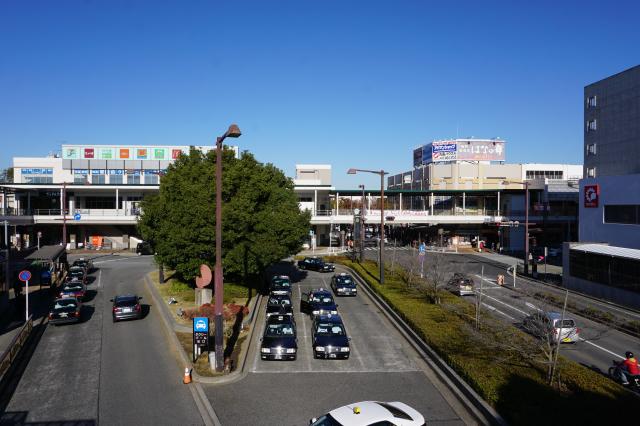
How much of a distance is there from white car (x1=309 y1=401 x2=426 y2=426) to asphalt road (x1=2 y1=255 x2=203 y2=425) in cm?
546

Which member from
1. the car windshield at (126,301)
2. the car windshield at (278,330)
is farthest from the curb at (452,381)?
the car windshield at (126,301)

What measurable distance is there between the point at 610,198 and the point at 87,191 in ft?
214

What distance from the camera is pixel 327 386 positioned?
768 inches

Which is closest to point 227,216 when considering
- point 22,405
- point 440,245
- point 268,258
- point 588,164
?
point 268,258

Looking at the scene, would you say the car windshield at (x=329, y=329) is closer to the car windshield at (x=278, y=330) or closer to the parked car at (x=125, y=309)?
the car windshield at (x=278, y=330)

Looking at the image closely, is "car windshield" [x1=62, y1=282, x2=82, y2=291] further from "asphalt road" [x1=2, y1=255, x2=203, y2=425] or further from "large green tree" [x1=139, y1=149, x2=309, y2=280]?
"large green tree" [x1=139, y1=149, x2=309, y2=280]

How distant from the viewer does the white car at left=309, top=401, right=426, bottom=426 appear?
1234 centimetres

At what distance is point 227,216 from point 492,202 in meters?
61.7

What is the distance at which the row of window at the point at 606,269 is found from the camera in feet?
114

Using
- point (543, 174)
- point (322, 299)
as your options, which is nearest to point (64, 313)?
point (322, 299)

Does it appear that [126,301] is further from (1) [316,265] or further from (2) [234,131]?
(1) [316,265]

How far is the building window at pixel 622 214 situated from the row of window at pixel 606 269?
445 cm

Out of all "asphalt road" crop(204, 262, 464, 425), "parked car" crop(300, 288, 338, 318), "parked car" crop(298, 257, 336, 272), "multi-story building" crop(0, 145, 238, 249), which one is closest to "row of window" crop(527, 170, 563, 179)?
"parked car" crop(298, 257, 336, 272)

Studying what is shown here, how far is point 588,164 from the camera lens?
58.6m
